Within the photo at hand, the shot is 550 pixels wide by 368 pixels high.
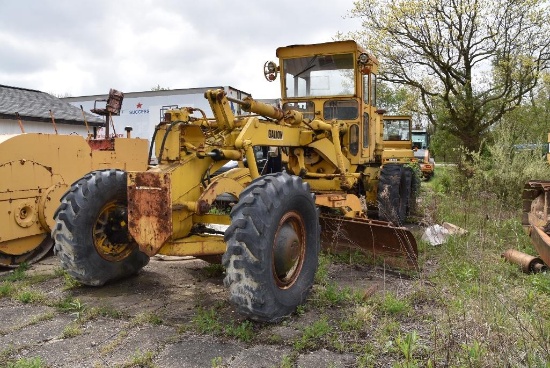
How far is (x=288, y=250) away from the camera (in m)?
4.27

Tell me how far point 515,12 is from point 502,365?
16.6 meters

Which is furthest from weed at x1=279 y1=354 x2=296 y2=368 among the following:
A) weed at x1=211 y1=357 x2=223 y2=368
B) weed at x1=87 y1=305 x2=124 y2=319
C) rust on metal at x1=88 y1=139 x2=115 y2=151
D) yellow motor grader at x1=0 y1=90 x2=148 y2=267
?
rust on metal at x1=88 y1=139 x2=115 y2=151

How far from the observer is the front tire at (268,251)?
3826 millimetres

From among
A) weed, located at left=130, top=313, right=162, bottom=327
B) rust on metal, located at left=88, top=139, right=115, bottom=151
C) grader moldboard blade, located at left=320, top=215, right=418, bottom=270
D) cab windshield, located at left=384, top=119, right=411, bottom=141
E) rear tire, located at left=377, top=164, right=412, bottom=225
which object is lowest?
weed, located at left=130, top=313, right=162, bottom=327

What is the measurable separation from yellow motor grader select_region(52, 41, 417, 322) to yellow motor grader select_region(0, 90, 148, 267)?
1748 millimetres

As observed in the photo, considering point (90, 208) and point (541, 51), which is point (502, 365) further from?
Result: point (541, 51)

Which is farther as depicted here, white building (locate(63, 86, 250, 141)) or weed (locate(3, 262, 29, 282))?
white building (locate(63, 86, 250, 141))

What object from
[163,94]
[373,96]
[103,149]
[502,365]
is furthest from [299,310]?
[163,94]

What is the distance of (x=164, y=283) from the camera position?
5.37m

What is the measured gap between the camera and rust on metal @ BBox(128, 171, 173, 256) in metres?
4.30

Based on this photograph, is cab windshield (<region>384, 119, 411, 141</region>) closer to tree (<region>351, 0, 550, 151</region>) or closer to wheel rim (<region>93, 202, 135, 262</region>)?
tree (<region>351, 0, 550, 151</region>)

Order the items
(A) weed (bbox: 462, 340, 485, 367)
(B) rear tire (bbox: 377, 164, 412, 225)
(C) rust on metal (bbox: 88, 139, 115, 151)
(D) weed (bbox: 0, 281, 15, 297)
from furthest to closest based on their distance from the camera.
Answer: (C) rust on metal (bbox: 88, 139, 115, 151) < (B) rear tire (bbox: 377, 164, 412, 225) < (D) weed (bbox: 0, 281, 15, 297) < (A) weed (bbox: 462, 340, 485, 367)

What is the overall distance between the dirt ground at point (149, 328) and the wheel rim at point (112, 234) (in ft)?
1.13

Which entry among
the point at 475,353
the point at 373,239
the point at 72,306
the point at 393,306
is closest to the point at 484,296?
the point at 393,306
